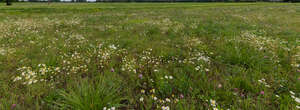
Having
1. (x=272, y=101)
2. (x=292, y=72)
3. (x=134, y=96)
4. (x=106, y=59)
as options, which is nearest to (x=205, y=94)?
(x=272, y=101)

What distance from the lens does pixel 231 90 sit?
7.89 ft

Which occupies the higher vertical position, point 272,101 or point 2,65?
point 2,65

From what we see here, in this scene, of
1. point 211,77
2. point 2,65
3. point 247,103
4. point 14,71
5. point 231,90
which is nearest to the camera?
point 247,103

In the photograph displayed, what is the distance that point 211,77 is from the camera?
286cm

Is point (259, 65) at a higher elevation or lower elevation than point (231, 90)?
higher

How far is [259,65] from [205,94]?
7.22 feet

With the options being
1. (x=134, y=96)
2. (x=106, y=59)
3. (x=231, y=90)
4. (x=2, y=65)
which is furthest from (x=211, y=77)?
(x=2, y=65)

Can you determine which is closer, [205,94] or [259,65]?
[205,94]

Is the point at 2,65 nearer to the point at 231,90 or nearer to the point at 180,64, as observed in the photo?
the point at 180,64

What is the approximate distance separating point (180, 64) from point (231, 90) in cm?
143

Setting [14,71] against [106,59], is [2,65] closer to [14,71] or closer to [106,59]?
[14,71]

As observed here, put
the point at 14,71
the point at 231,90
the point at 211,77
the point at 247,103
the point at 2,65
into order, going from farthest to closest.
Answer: the point at 2,65 → the point at 14,71 → the point at 211,77 → the point at 231,90 → the point at 247,103

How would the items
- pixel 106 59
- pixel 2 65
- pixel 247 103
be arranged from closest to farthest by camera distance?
1. pixel 247 103
2. pixel 2 65
3. pixel 106 59

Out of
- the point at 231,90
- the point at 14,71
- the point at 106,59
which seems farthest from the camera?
the point at 106,59
